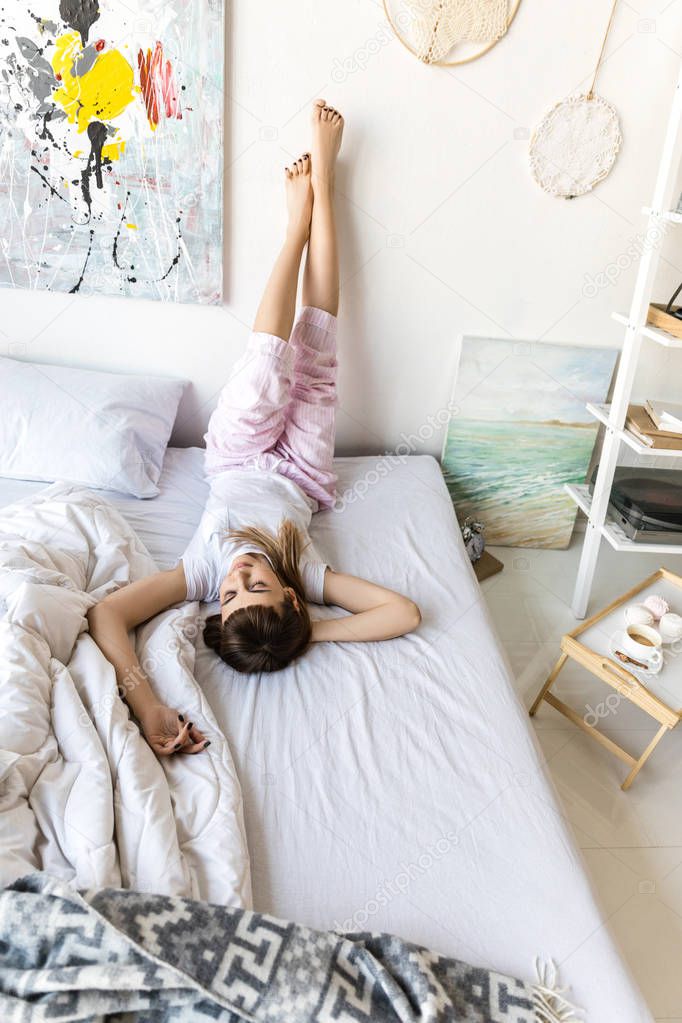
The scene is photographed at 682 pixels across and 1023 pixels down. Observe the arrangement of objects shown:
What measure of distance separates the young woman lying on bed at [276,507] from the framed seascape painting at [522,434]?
478mm

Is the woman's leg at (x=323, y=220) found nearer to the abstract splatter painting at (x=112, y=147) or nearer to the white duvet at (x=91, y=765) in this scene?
the abstract splatter painting at (x=112, y=147)

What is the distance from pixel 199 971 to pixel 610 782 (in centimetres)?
120

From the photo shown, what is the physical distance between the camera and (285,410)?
6.73 ft

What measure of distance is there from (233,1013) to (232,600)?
2.56 ft

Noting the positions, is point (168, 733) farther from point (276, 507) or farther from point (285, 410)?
point (285, 410)

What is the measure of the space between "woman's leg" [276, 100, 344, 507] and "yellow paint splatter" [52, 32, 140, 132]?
526 mm

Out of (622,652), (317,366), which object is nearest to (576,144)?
(317,366)

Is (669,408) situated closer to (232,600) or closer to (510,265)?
(510,265)

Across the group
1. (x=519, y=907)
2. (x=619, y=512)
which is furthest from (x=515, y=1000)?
(x=619, y=512)

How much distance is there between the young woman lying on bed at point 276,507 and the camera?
1.44 m

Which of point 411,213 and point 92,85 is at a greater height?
point 92,85

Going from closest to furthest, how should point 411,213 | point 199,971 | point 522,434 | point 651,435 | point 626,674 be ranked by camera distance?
1. point 199,971
2. point 626,674
3. point 651,435
4. point 411,213
5. point 522,434

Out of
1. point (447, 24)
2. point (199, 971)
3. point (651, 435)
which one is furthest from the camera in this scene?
point (651, 435)

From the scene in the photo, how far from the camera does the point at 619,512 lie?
2084 mm
